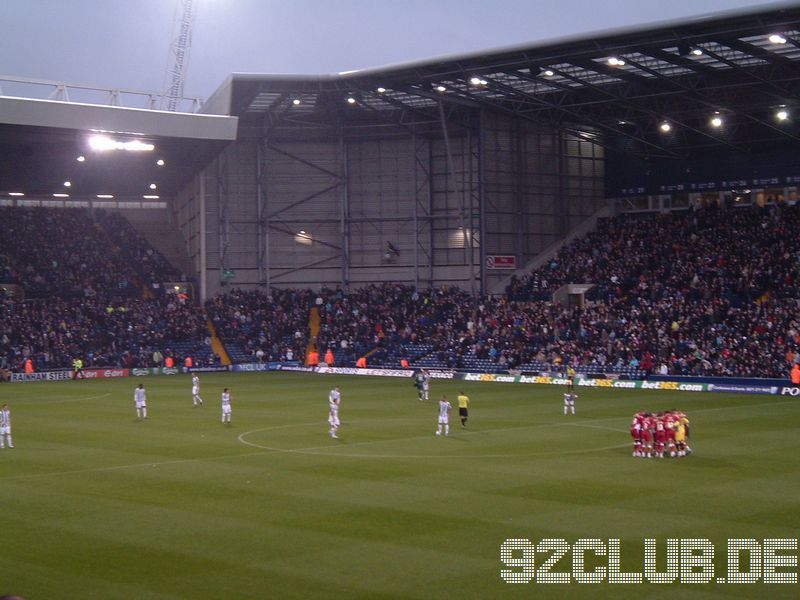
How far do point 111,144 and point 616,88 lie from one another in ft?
103

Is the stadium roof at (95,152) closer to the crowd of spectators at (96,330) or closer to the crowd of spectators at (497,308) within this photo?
the crowd of spectators at (497,308)

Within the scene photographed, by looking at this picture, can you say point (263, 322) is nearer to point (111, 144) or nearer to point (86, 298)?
point (86, 298)

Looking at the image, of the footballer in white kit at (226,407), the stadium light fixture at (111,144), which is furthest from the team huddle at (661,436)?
the stadium light fixture at (111,144)

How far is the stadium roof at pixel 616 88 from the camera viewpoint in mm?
53188

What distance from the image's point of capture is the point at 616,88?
64.7 m

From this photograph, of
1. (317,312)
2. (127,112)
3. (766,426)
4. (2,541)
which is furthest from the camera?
(317,312)

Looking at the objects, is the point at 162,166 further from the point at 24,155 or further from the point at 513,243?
the point at 513,243

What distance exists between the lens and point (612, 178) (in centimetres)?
8156

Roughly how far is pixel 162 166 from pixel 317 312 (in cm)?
1597

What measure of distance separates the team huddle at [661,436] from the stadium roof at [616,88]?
82.8 feet

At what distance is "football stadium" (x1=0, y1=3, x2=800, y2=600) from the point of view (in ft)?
64.7

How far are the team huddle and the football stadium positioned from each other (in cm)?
7

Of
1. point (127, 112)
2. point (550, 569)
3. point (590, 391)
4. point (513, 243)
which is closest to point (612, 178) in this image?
point (513, 243)

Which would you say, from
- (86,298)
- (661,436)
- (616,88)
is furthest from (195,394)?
(86,298)
